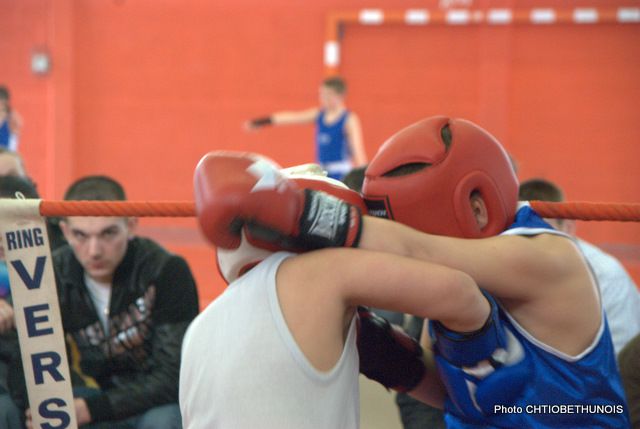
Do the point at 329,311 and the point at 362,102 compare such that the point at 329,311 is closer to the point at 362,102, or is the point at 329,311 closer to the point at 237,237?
the point at 237,237

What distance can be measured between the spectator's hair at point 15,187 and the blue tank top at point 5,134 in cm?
537

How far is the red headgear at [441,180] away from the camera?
1637mm

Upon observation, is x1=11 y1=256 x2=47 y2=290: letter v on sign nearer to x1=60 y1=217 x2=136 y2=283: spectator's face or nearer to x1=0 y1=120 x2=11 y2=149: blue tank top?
x1=60 y1=217 x2=136 y2=283: spectator's face

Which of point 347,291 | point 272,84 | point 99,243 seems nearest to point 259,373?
point 347,291

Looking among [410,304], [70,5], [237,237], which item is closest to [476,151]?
[410,304]

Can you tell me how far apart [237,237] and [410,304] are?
0.99 feet

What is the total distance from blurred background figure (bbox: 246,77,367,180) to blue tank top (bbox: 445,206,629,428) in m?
6.97

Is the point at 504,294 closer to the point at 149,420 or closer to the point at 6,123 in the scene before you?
the point at 149,420

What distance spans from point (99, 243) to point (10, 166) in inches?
54.7

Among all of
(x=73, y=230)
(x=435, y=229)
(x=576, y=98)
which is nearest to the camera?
(x=435, y=229)

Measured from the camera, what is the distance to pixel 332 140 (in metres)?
8.94

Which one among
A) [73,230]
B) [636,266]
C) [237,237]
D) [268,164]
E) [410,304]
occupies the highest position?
[268,164]

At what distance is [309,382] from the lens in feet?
4.56

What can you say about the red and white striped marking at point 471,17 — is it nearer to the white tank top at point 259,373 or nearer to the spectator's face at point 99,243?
the spectator's face at point 99,243
